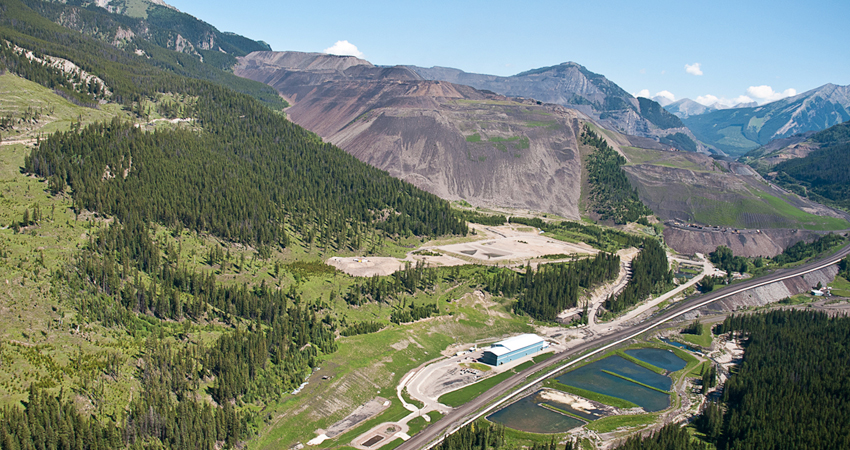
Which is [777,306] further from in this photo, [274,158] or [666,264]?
[274,158]

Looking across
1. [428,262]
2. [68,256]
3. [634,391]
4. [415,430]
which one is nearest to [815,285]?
[634,391]

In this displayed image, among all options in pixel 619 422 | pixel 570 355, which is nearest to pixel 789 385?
pixel 619 422

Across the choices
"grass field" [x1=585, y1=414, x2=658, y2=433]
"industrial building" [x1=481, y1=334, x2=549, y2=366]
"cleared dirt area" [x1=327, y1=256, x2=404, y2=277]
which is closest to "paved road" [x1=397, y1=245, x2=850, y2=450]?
"industrial building" [x1=481, y1=334, x2=549, y2=366]

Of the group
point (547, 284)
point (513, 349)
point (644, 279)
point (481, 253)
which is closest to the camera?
point (513, 349)

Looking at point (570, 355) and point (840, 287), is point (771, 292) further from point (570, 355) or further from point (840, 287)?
point (570, 355)

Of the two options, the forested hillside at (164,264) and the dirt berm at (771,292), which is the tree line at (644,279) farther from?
the forested hillside at (164,264)

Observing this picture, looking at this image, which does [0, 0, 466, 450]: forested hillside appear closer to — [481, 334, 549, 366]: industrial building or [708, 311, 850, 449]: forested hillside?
[481, 334, 549, 366]: industrial building
